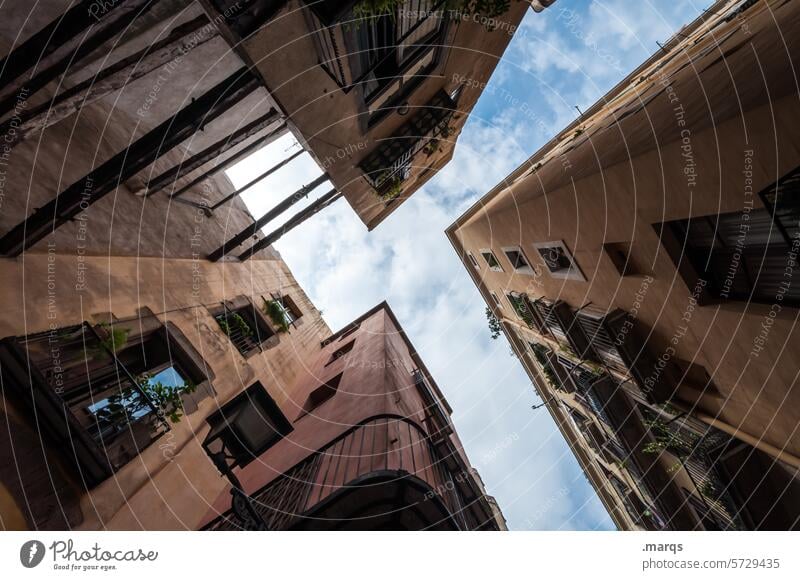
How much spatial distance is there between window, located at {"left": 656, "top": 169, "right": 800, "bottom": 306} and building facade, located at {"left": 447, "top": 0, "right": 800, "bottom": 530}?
2 centimetres

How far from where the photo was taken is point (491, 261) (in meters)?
16.8

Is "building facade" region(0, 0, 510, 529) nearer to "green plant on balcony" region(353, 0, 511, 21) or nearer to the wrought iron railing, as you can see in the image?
the wrought iron railing

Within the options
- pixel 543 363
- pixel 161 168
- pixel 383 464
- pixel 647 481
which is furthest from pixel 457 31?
pixel 647 481

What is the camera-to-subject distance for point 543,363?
52.3 feet

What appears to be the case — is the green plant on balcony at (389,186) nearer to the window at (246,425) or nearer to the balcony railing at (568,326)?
the balcony railing at (568,326)

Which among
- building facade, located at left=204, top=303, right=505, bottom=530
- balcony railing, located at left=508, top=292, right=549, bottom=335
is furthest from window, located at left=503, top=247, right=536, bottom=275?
building facade, located at left=204, top=303, right=505, bottom=530

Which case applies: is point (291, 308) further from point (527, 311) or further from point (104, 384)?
point (527, 311)

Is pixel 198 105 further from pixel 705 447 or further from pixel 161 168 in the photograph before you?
pixel 705 447

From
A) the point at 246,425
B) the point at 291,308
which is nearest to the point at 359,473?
the point at 246,425

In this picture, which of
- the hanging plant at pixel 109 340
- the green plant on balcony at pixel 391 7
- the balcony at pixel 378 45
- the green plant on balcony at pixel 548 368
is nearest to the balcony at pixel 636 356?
the green plant on balcony at pixel 548 368

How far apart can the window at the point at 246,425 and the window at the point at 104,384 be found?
0.75m

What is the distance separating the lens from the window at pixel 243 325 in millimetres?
8602

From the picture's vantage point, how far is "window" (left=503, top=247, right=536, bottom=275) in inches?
501
